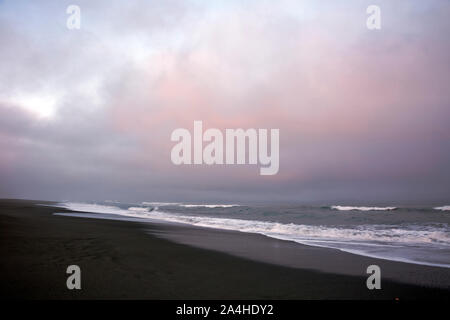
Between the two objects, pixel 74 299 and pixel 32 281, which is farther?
pixel 32 281

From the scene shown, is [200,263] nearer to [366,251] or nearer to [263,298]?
[263,298]

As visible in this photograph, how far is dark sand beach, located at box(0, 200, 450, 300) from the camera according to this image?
577 centimetres

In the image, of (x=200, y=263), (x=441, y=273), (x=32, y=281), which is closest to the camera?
(x=32, y=281)

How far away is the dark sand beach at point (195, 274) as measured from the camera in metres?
5.77

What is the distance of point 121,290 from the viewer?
5.71 m

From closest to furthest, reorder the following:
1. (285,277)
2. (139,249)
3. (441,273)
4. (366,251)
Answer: (285,277) < (441,273) < (139,249) < (366,251)

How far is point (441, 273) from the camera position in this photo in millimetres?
7883

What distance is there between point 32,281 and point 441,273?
1065 cm

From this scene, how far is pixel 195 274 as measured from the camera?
7281mm

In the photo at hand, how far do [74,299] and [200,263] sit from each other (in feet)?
13.3
